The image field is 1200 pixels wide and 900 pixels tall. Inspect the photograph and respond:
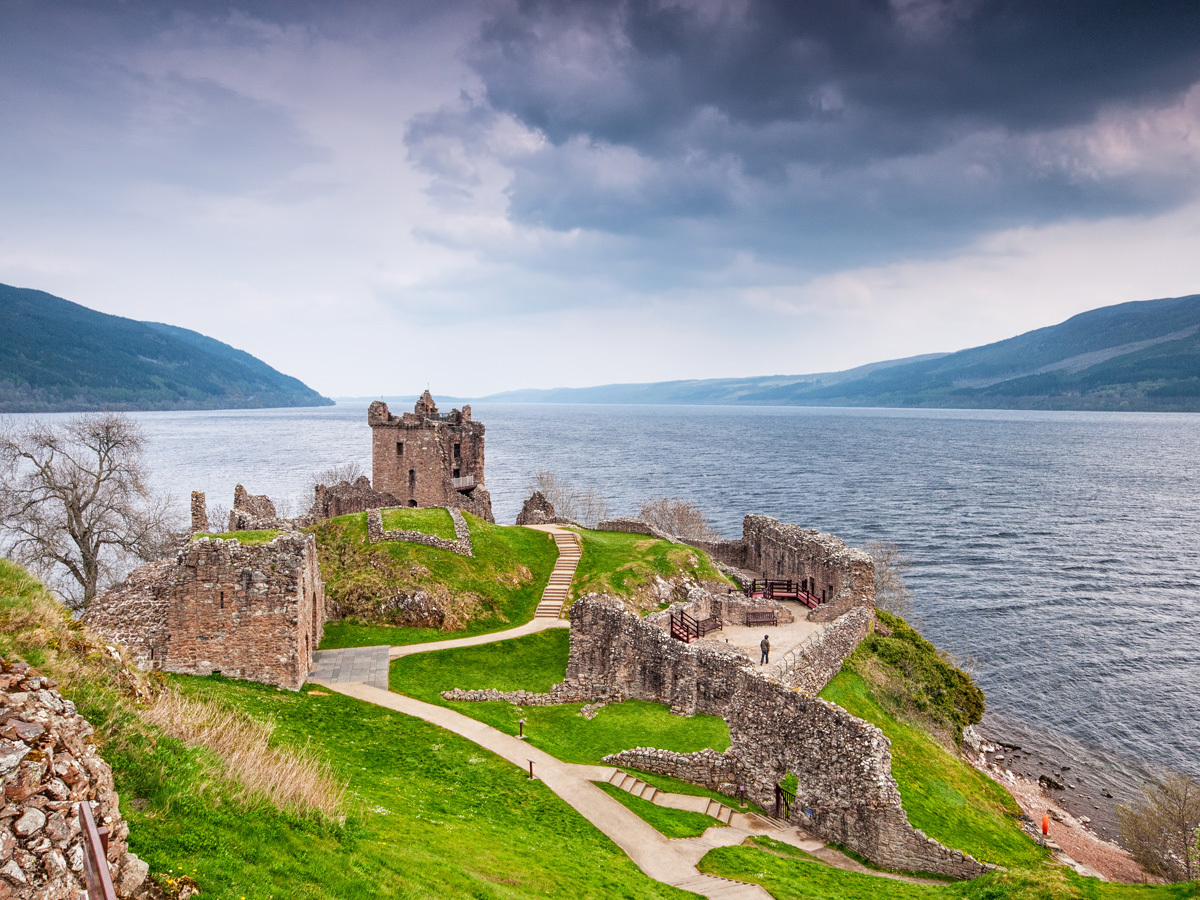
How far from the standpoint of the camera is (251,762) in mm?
12125

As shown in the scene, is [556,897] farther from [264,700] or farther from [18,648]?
[264,700]

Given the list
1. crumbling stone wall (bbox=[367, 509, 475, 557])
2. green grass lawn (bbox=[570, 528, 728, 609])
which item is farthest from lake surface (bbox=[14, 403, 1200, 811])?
crumbling stone wall (bbox=[367, 509, 475, 557])

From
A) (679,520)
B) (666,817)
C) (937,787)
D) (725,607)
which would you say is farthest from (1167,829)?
(679,520)

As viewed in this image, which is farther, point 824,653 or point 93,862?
point 824,653

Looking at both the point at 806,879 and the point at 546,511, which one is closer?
the point at 806,879

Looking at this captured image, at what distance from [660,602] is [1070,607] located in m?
49.8

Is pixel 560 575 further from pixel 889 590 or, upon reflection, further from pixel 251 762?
pixel 889 590

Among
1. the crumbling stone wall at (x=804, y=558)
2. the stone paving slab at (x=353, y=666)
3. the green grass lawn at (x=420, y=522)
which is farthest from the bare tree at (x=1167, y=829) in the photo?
the green grass lawn at (x=420, y=522)

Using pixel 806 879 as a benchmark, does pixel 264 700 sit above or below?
above

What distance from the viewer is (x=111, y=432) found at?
4525 cm

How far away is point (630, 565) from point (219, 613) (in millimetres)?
24362

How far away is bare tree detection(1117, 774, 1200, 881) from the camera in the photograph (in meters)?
28.9

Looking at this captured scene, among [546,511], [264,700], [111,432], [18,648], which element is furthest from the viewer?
[546,511]

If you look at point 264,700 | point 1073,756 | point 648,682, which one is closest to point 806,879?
point 648,682
